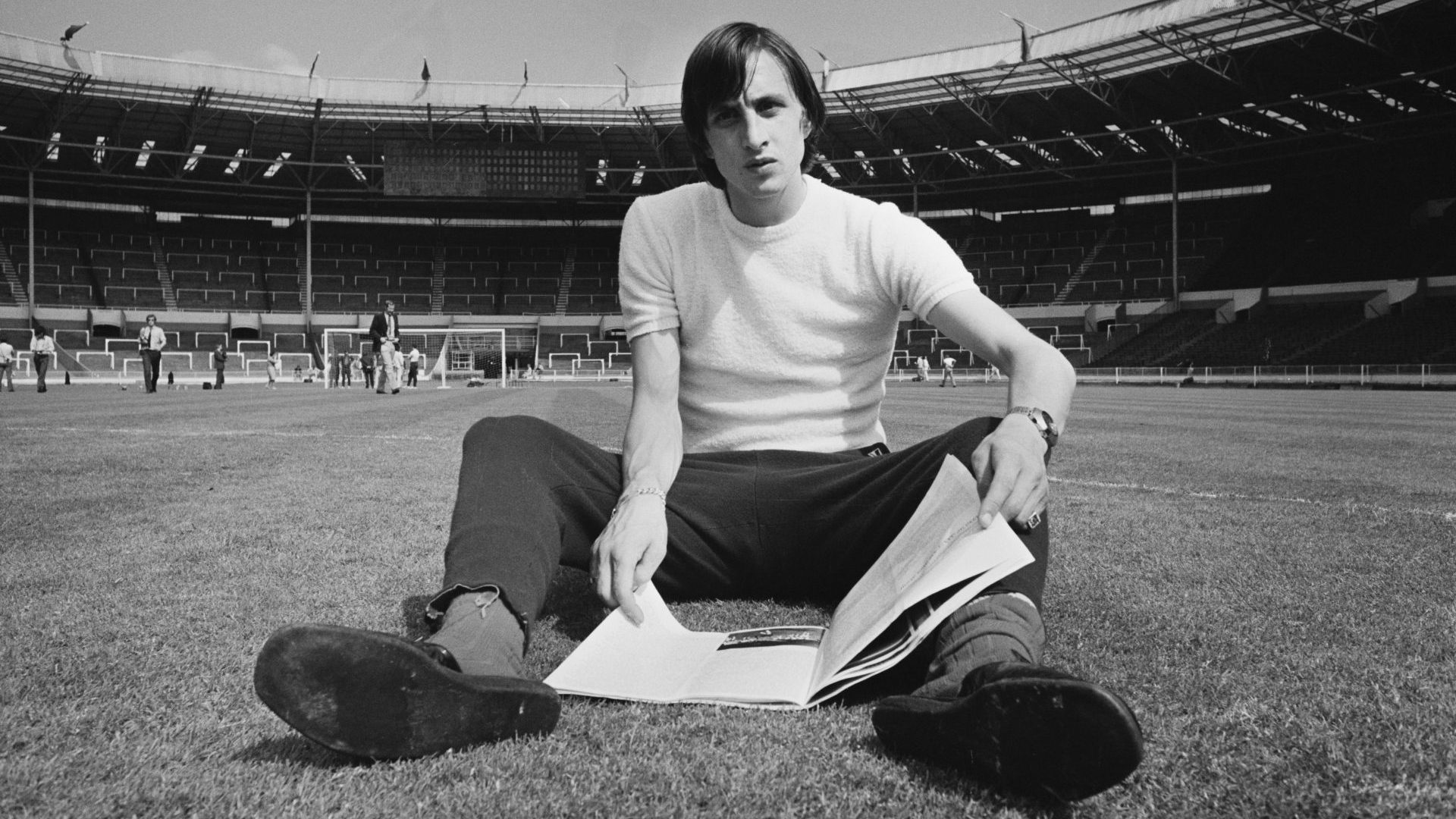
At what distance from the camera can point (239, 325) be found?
133 feet

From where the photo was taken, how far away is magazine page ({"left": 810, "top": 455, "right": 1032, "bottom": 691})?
1.46 m

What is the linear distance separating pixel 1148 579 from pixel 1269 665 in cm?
87

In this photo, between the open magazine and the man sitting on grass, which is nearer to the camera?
the man sitting on grass

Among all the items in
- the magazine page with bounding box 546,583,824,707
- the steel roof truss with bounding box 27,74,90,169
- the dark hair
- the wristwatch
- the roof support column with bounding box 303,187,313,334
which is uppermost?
the steel roof truss with bounding box 27,74,90,169

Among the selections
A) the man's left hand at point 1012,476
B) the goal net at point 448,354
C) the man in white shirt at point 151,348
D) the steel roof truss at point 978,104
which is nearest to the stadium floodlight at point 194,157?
the goal net at point 448,354

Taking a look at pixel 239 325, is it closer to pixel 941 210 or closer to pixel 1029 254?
pixel 941 210

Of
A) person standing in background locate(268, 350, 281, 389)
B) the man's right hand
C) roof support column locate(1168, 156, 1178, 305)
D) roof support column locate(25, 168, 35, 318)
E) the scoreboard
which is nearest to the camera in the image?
the man's right hand

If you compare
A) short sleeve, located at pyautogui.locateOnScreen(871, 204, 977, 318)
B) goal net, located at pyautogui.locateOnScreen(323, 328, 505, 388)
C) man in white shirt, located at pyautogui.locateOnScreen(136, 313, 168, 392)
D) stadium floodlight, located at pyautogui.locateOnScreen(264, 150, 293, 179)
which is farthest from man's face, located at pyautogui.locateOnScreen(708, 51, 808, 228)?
stadium floodlight, located at pyautogui.locateOnScreen(264, 150, 293, 179)

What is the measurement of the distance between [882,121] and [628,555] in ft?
116

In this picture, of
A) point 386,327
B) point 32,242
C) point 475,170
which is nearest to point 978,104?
point 475,170

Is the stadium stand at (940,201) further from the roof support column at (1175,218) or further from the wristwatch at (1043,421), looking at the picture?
the wristwatch at (1043,421)

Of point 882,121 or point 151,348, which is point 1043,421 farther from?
point 882,121

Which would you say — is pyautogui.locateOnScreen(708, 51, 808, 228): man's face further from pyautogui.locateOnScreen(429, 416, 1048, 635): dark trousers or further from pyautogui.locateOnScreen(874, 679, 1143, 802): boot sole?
pyautogui.locateOnScreen(874, 679, 1143, 802): boot sole

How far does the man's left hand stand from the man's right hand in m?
0.61
